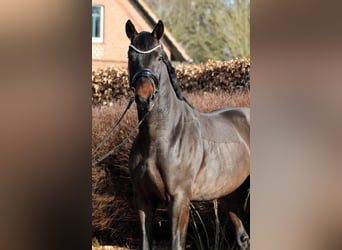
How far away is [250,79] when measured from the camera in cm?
522

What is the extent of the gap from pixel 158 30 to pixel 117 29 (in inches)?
14.3

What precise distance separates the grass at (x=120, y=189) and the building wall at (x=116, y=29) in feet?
1.27

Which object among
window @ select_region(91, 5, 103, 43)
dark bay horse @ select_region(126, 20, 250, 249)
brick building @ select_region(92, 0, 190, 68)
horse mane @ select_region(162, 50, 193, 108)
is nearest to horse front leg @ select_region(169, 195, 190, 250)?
dark bay horse @ select_region(126, 20, 250, 249)

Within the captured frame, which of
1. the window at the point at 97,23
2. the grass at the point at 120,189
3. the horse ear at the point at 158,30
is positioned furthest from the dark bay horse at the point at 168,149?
the window at the point at 97,23

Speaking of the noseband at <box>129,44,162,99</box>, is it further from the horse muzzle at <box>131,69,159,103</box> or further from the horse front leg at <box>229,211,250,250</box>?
the horse front leg at <box>229,211,250,250</box>

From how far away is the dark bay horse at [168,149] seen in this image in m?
4.85

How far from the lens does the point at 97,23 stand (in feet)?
16.7

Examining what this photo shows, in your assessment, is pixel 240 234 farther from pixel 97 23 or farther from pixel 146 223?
pixel 97 23

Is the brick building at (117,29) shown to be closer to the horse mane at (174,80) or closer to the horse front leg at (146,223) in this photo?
the horse mane at (174,80)

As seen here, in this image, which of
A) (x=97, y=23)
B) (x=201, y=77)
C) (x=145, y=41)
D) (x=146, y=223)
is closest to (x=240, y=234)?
(x=146, y=223)
